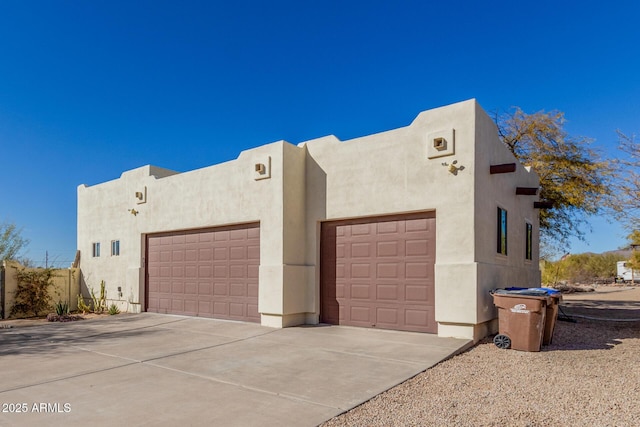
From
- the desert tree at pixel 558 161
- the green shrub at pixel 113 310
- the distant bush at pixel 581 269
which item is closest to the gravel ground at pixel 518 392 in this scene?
the desert tree at pixel 558 161

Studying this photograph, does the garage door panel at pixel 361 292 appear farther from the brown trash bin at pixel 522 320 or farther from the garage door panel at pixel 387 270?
the brown trash bin at pixel 522 320

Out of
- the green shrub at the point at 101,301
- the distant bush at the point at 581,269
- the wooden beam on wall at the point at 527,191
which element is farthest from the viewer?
the distant bush at the point at 581,269

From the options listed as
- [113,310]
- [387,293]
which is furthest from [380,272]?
[113,310]

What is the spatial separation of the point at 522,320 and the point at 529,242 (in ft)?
21.4

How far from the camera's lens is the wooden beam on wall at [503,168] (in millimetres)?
9258

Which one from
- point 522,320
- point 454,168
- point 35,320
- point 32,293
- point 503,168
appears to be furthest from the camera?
point 32,293

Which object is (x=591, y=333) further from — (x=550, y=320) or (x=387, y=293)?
(x=387, y=293)

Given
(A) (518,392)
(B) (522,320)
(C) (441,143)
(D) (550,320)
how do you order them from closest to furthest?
(A) (518,392)
(B) (522,320)
(D) (550,320)
(C) (441,143)

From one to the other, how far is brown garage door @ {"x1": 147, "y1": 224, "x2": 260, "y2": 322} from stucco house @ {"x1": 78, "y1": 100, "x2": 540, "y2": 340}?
0.04 m

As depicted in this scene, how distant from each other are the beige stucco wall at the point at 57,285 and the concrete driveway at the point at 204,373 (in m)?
6.25

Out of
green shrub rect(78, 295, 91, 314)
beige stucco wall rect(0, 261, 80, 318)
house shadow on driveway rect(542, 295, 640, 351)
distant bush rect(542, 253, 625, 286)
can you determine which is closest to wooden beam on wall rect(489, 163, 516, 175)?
house shadow on driveway rect(542, 295, 640, 351)

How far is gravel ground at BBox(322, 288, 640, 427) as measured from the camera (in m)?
4.46

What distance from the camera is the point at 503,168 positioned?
30.7 feet

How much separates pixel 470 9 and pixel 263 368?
12.2 meters
